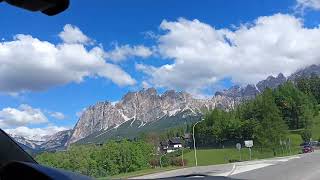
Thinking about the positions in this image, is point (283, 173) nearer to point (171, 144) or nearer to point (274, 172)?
point (274, 172)

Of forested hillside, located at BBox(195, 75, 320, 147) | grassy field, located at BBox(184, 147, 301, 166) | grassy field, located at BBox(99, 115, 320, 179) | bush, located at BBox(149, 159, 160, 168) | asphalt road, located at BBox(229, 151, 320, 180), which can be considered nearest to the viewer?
asphalt road, located at BBox(229, 151, 320, 180)

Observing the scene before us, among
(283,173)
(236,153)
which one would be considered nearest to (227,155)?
(236,153)

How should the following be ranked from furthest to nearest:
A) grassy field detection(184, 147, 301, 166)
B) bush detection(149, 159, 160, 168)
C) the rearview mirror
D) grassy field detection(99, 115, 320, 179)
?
1. grassy field detection(99, 115, 320, 179)
2. grassy field detection(184, 147, 301, 166)
3. bush detection(149, 159, 160, 168)
4. the rearview mirror

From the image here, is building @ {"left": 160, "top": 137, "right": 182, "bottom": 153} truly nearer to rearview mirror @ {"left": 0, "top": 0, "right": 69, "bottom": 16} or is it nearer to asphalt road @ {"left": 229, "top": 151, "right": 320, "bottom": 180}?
asphalt road @ {"left": 229, "top": 151, "right": 320, "bottom": 180}

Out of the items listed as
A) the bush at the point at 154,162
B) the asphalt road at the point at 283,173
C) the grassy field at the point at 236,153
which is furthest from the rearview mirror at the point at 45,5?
the bush at the point at 154,162

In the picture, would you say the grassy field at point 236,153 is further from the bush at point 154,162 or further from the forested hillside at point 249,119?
the bush at point 154,162

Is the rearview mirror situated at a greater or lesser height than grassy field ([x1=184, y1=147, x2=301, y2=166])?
lesser

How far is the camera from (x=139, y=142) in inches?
4301

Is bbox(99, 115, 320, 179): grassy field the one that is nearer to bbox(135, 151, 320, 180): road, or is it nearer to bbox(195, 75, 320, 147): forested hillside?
bbox(195, 75, 320, 147): forested hillside

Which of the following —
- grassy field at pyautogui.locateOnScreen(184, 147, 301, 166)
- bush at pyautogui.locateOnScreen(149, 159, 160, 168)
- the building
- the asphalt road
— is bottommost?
the asphalt road

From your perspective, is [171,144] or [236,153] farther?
[171,144]

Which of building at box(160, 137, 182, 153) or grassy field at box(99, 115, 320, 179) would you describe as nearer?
grassy field at box(99, 115, 320, 179)

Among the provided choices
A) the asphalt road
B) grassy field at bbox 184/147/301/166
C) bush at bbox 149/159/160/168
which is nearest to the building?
grassy field at bbox 184/147/301/166

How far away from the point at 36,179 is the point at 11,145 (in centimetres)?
66
